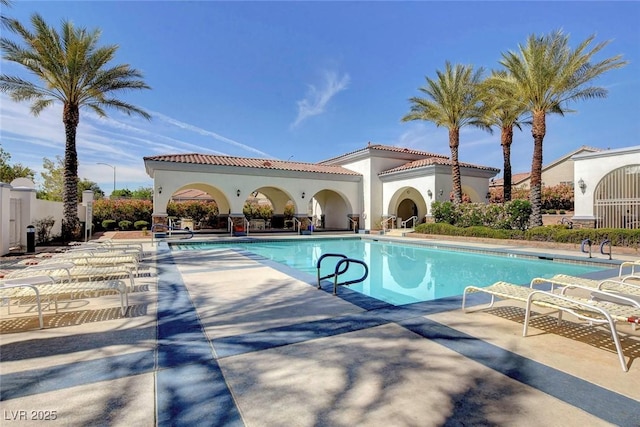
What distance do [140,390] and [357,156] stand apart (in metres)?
25.5

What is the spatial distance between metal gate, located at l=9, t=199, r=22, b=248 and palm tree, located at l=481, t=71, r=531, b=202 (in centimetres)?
2272

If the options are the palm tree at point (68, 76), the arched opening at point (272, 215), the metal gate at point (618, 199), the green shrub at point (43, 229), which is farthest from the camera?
the arched opening at point (272, 215)

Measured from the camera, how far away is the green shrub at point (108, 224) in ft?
84.2

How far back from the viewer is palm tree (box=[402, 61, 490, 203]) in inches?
799

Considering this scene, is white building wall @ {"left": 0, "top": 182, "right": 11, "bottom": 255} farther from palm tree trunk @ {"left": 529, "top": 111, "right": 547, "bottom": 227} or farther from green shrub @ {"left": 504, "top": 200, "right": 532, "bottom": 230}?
palm tree trunk @ {"left": 529, "top": 111, "right": 547, "bottom": 227}

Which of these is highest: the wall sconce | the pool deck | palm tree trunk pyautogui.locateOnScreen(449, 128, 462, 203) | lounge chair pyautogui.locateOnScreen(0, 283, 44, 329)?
palm tree trunk pyautogui.locateOnScreen(449, 128, 462, 203)

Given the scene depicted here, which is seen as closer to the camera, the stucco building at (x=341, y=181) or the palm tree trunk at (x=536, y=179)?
the palm tree trunk at (x=536, y=179)

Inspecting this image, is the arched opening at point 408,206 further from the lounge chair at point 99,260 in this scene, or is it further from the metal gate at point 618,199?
the lounge chair at point 99,260

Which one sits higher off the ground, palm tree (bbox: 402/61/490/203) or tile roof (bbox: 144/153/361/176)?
palm tree (bbox: 402/61/490/203)

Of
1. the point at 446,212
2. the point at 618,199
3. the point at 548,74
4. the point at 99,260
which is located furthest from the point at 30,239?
the point at 618,199

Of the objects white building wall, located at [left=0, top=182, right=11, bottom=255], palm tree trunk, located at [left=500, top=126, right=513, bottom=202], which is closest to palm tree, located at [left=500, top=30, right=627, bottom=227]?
palm tree trunk, located at [left=500, top=126, right=513, bottom=202]

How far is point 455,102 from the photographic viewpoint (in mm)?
20484

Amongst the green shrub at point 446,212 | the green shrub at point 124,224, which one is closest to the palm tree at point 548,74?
the green shrub at point 446,212

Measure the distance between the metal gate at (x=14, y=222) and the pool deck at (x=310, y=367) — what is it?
34.4 ft
